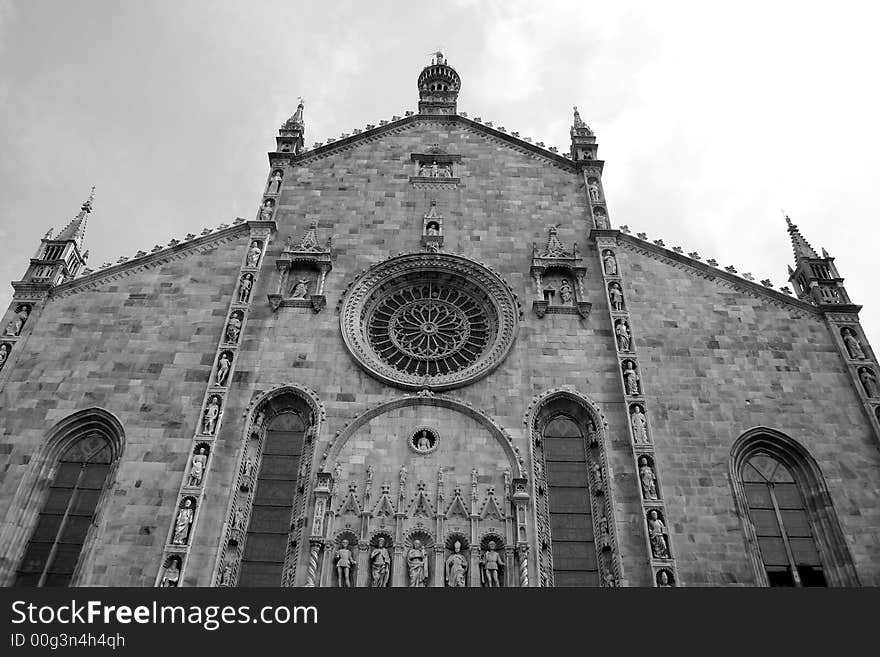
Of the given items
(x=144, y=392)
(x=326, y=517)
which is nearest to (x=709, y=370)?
(x=326, y=517)

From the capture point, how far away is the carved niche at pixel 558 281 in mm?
21344

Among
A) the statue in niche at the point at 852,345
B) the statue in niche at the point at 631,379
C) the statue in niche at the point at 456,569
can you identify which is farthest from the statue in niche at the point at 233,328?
the statue in niche at the point at 852,345

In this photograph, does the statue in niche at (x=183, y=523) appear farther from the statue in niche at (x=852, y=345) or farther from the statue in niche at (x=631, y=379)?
the statue in niche at (x=852, y=345)

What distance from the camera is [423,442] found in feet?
61.7

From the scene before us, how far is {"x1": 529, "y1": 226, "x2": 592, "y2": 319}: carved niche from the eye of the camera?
21.3 meters

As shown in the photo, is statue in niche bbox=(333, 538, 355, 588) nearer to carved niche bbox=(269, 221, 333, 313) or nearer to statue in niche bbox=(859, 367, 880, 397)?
carved niche bbox=(269, 221, 333, 313)

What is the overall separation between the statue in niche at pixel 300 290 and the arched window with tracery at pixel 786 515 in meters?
12.2

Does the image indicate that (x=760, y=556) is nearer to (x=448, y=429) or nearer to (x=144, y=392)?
(x=448, y=429)

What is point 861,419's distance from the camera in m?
19.0

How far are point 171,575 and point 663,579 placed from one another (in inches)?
415

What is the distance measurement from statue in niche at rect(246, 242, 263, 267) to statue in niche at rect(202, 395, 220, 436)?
4.70m

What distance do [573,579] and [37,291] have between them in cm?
1636

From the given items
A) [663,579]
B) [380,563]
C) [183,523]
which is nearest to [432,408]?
[380,563]

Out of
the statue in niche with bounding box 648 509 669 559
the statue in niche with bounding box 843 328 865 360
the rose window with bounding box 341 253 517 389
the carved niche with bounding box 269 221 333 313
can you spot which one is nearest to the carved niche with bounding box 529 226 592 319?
the rose window with bounding box 341 253 517 389
